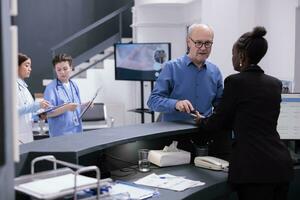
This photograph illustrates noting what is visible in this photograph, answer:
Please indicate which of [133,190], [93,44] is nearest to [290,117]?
[133,190]

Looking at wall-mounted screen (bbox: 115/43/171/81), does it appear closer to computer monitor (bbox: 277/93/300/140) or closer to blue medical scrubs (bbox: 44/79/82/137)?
blue medical scrubs (bbox: 44/79/82/137)

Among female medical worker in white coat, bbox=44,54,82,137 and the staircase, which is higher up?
the staircase

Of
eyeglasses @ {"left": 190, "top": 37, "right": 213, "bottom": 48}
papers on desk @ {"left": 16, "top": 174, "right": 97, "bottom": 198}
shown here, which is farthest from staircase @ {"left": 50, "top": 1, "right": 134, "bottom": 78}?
papers on desk @ {"left": 16, "top": 174, "right": 97, "bottom": 198}

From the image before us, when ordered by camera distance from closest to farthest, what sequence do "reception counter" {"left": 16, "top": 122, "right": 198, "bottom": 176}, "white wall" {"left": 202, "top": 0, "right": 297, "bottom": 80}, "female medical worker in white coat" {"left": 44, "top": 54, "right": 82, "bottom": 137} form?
1. "reception counter" {"left": 16, "top": 122, "right": 198, "bottom": 176}
2. "female medical worker in white coat" {"left": 44, "top": 54, "right": 82, "bottom": 137}
3. "white wall" {"left": 202, "top": 0, "right": 297, "bottom": 80}

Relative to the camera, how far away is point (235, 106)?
202 cm

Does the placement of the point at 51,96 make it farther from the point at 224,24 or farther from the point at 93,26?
the point at 93,26

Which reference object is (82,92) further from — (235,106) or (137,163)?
(235,106)

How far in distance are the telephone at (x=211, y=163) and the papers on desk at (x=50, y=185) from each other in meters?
1.08

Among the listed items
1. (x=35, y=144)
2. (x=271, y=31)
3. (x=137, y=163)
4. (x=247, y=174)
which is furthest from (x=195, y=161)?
(x=271, y=31)

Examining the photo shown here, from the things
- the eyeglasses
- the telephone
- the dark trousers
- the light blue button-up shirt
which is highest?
the eyeglasses

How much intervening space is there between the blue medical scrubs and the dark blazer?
2.01 metres

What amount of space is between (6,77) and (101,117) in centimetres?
482

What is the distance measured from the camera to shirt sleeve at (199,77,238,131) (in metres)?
2.01

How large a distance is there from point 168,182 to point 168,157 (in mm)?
297
